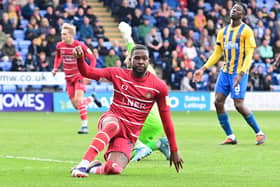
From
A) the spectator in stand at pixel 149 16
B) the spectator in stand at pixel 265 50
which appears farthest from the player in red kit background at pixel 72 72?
the spectator in stand at pixel 265 50

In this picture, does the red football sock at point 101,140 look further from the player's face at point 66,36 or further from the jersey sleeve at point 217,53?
the player's face at point 66,36

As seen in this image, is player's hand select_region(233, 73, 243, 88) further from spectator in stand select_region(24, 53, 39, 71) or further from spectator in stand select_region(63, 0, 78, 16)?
spectator in stand select_region(63, 0, 78, 16)

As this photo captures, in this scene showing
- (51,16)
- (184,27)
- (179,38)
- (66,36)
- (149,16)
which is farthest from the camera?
(149,16)

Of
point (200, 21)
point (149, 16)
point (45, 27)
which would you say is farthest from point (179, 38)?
point (45, 27)

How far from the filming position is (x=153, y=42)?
105ft

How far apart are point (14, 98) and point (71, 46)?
960 centimetres

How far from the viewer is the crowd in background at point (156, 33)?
29359 mm

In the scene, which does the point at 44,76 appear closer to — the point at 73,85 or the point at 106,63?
the point at 106,63

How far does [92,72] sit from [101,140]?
813 mm

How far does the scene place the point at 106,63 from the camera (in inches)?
1188

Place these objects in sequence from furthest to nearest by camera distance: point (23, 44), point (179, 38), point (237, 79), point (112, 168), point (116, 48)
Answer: point (179, 38), point (116, 48), point (23, 44), point (237, 79), point (112, 168)

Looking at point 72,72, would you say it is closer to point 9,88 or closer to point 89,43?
point 9,88

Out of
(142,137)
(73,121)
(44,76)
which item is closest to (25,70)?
(44,76)

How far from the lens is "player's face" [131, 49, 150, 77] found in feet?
33.1
